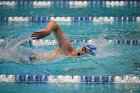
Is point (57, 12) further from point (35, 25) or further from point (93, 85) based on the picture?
point (93, 85)

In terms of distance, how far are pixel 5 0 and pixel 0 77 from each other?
4846mm

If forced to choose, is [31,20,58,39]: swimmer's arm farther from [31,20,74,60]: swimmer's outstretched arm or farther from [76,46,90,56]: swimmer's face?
[76,46,90,56]: swimmer's face

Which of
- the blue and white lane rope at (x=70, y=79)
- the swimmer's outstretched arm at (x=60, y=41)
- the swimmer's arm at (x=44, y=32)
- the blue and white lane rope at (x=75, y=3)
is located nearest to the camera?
the swimmer's arm at (x=44, y=32)

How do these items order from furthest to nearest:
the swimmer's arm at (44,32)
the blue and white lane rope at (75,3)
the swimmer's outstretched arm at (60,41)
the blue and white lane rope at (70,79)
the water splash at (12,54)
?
the blue and white lane rope at (75,3) < the water splash at (12,54) < the swimmer's outstretched arm at (60,41) < the blue and white lane rope at (70,79) < the swimmer's arm at (44,32)

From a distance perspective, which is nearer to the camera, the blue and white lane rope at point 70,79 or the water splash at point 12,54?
the blue and white lane rope at point 70,79

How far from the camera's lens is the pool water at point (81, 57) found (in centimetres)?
420

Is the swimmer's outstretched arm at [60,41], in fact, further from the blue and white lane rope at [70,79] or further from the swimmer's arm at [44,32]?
the blue and white lane rope at [70,79]

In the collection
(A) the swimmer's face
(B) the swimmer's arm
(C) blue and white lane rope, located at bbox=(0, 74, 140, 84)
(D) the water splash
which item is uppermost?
(B) the swimmer's arm

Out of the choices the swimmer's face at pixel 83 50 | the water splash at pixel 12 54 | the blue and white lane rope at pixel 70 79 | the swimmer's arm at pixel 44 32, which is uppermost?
the swimmer's arm at pixel 44 32

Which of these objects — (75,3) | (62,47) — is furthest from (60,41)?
(75,3)

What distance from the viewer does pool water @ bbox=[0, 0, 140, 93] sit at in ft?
13.8

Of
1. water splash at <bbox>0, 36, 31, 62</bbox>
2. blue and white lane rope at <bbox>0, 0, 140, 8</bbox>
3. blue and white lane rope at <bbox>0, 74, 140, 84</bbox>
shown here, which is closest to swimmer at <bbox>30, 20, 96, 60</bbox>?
water splash at <bbox>0, 36, 31, 62</bbox>

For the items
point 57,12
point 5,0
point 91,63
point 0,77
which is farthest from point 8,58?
point 5,0

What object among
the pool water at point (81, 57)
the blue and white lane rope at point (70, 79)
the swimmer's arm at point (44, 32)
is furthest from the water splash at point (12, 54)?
the swimmer's arm at point (44, 32)
